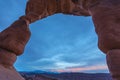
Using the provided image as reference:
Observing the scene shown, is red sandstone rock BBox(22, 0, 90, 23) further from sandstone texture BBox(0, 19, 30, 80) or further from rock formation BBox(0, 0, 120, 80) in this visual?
sandstone texture BBox(0, 19, 30, 80)

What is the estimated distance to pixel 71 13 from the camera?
53.5 feet

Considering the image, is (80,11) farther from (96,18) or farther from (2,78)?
(2,78)

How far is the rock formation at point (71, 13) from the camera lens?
25.2 feet

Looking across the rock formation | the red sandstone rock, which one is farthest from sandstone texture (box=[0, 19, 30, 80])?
the red sandstone rock

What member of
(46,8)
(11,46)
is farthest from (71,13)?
(11,46)

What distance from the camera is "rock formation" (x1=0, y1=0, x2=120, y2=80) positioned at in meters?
7.69

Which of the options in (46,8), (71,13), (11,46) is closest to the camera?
(11,46)

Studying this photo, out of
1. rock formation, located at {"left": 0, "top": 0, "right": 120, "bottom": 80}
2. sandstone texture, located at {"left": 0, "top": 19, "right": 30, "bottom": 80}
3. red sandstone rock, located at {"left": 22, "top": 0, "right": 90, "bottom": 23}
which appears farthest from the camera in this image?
red sandstone rock, located at {"left": 22, "top": 0, "right": 90, "bottom": 23}

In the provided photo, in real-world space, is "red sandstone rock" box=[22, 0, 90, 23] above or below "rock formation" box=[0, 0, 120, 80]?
above

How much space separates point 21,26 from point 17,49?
1.70m

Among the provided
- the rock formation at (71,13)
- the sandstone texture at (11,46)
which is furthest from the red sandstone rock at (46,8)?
the sandstone texture at (11,46)

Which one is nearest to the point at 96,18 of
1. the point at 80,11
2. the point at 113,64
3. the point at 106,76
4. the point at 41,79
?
the point at 113,64

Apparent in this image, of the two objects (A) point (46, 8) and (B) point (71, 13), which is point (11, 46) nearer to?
(A) point (46, 8)

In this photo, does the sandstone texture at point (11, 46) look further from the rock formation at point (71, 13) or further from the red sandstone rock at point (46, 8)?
the red sandstone rock at point (46, 8)
